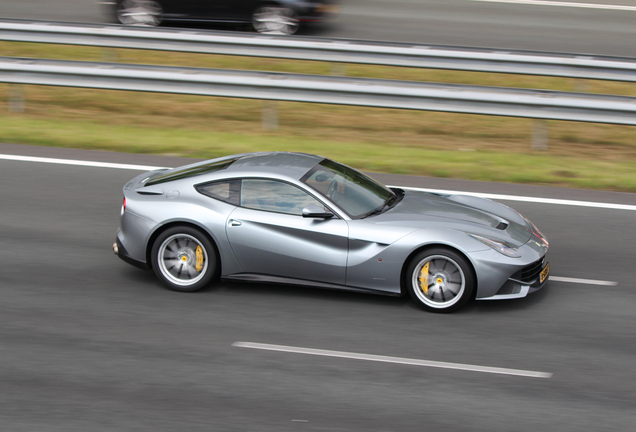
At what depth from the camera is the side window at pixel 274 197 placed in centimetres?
683

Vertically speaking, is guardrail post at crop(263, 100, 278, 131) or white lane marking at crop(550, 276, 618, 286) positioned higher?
guardrail post at crop(263, 100, 278, 131)

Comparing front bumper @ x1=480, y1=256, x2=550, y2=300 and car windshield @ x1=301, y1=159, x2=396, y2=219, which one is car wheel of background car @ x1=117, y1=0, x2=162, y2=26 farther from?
front bumper @ x1=480, y1=256, x2=550, y2=300

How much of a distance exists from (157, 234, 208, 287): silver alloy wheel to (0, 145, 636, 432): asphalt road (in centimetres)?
18

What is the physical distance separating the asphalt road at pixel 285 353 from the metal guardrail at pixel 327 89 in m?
3.48

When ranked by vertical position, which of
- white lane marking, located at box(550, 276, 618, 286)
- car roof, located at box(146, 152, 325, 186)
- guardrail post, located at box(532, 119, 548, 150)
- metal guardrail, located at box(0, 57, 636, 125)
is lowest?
white lane marking, located at box(550, 276, 618, 286)

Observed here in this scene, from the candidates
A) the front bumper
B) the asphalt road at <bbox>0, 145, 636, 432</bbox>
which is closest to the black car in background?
the asphalt road at <bbox>0, 145, 636, 432</bbox>

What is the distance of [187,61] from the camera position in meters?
15.3

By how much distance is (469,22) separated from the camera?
17.8 metres

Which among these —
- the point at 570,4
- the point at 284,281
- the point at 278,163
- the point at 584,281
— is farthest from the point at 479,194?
the point at 570,4

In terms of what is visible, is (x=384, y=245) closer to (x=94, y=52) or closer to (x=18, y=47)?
(x=94, y=52)

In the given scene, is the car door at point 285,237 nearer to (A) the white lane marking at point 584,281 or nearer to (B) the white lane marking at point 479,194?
(A) the white lane marking at point 584,281

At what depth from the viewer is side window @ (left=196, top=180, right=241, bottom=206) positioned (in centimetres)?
700

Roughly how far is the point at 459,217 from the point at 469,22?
12029 millimetres

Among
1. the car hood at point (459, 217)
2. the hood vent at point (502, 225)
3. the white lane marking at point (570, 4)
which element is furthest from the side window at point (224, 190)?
the white lane marking at point (570, 4)
